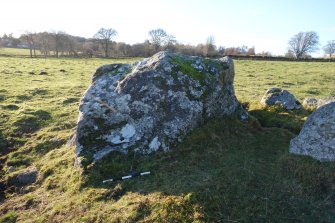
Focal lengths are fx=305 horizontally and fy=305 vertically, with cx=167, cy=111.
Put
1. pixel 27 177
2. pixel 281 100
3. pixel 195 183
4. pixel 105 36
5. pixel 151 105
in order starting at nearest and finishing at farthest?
pixel 195 183 → pixel 27 177 → pixel 151 105 → pixel 281 100 → pixel 105 36

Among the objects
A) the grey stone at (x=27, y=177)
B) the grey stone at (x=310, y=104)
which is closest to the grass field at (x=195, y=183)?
the grey stone at (x=27, y=177)

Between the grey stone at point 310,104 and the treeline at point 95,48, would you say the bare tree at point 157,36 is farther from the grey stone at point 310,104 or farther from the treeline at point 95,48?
the grey stone at point 310,104

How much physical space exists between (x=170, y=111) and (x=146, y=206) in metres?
3.17

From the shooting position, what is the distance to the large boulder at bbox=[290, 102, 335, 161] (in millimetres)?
7652

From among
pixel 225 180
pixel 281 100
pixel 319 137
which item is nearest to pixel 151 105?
pixel 225 180

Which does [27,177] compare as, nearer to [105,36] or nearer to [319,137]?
[319,137]

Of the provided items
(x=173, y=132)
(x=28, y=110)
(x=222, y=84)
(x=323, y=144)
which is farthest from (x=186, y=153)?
(x=28, y=110)

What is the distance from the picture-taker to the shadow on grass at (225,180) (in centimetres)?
608

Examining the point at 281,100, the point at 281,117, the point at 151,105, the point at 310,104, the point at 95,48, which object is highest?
the point at 95,48

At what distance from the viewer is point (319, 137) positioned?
7.88 meters

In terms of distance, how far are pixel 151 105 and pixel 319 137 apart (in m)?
4.55

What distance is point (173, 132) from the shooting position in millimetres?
8539

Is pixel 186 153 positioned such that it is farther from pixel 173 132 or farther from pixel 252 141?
pixel 252 141

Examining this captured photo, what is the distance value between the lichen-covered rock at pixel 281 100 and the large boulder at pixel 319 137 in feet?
11.0
